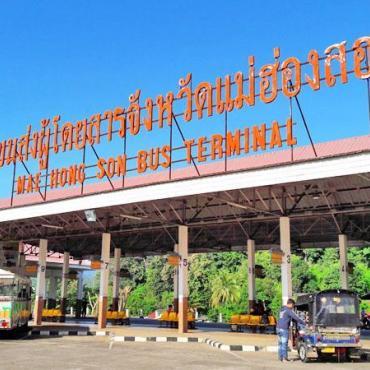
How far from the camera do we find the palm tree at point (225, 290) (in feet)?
151

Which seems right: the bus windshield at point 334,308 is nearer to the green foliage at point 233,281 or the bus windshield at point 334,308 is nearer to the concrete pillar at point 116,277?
the concrete pillar at point 116,277

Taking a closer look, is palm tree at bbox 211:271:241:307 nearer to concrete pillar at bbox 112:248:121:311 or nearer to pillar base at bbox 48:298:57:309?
pillar base at bbox 48:298:57:309

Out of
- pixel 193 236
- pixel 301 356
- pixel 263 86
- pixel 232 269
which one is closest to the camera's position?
pixel 301 356

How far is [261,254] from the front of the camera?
168ft

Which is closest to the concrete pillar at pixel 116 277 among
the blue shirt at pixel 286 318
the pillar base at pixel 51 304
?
the pillar base at pixel 51 304

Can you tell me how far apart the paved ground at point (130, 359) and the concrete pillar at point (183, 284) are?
5949 millimetres

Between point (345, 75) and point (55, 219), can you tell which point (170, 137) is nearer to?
point (345, 75)

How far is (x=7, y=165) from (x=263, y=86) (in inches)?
582

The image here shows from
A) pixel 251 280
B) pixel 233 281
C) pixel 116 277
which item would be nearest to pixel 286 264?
pixel 251 280

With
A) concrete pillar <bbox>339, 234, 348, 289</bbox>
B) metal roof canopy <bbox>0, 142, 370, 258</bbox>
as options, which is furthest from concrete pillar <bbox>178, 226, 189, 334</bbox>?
concrete pillar <bbox>339, 234, 348, 289</bbox>

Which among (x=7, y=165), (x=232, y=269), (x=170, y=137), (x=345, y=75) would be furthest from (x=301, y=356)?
(x=232, y=269)

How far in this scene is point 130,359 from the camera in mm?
13031

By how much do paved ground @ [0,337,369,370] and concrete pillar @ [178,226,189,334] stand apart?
5.95 m

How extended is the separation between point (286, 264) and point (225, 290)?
26.3m
